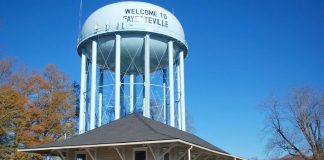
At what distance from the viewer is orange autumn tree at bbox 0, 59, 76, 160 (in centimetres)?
3033

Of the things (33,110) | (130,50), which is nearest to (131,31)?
(130,50)

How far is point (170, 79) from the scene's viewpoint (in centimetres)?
3009

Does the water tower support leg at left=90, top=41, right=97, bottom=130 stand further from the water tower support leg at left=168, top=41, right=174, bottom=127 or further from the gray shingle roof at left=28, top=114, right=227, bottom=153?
the gray shingle roof at left=28, top=114, right=227, bottom=153

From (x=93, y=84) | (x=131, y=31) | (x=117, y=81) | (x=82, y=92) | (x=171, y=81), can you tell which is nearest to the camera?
(x=117, y=81)

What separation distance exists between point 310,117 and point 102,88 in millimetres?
17110

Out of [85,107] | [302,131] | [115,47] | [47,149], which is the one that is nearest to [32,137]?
[85,107]

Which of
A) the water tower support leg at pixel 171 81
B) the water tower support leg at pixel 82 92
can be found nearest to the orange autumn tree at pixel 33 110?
the water tower support leg at pixel 82 92

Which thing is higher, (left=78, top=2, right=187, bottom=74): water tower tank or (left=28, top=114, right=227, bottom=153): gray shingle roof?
(left=78, top=2, right=187, bottom=74): water tower tank

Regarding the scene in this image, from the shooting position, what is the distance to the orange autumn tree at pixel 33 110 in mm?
30328

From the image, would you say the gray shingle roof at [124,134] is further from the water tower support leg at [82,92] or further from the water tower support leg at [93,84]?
the water tower support leg at [82,92]

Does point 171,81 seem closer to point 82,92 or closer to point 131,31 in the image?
point 131,31

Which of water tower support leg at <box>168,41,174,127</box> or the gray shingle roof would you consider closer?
the gray shingle roof

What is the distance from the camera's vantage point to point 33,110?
3381 cm

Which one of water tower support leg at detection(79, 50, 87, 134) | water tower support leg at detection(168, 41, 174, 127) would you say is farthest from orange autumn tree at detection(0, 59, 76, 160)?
water tower support leg at detection(168, 41, 174, 127)
